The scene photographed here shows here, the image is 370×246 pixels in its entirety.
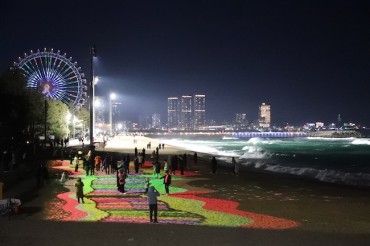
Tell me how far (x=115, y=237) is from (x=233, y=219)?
6147 millimetres

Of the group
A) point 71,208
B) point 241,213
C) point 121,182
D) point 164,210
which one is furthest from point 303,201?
point 71,208

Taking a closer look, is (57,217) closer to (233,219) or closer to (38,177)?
(233,219)

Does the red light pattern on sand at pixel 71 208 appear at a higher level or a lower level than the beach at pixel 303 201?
higher

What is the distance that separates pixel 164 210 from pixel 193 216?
1.90 m

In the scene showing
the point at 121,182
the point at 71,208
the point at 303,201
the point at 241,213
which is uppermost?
the point at 121,182

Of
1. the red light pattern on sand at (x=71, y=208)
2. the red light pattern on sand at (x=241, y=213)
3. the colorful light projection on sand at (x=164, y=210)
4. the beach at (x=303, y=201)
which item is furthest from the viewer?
the red light pattern on sand at (x=71, y=208)

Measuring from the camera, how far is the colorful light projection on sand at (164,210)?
742 inches

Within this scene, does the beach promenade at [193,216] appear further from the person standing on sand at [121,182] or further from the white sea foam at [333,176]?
the white sea foam at [333,176]

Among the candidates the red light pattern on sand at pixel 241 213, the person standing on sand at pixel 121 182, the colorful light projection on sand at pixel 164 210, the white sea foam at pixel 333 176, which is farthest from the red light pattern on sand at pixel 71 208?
the white sea foam at pixel 333 176

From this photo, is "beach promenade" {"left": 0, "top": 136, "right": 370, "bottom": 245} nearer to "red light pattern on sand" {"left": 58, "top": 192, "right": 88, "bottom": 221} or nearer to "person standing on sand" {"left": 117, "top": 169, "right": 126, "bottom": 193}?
"red light pattern on sand" {"left": 58, "top": 192, "right": 88, "bottom": 221}

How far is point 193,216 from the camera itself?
20141 millimetres

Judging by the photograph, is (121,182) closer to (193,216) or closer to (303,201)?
(193,216)

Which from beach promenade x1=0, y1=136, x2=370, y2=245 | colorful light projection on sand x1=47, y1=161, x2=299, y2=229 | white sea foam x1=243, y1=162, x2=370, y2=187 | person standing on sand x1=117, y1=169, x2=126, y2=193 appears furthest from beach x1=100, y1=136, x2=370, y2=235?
white sea foam x1=243, y1=162, x2=370, y2=187

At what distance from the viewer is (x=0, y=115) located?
55719mm
